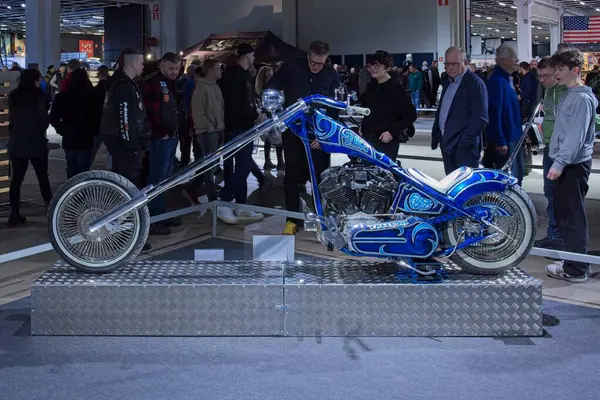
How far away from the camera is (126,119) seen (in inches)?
242

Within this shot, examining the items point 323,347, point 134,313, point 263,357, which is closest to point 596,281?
point 323,347

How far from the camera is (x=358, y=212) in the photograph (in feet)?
14.8

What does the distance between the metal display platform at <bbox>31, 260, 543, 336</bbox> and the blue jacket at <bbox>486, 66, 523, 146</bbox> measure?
289cm

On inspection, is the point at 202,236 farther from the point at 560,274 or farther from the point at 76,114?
the point at 560,274

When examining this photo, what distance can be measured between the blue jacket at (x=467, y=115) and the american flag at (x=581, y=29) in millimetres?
22837

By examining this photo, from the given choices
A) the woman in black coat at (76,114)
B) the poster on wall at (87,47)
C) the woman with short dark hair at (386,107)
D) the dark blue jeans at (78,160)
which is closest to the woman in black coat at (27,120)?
the woman in black coat at (76,114)

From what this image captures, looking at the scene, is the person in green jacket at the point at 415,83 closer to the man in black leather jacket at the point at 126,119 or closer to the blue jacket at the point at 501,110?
the blue jacket at the point at 501,110

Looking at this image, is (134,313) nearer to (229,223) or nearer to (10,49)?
(229,223)

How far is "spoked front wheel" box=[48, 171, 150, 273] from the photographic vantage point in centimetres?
443

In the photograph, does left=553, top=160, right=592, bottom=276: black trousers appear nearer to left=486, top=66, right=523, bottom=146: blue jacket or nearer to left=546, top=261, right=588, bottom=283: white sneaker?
left=546, top=261, right=588, bottom=283: white sneaker

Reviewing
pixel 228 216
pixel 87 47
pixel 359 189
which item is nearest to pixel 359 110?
pixel 359 189

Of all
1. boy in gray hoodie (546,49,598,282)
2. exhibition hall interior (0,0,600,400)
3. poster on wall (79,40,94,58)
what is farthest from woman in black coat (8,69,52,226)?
poster on wall (79,40,94,58)

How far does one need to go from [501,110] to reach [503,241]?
8.67 ft

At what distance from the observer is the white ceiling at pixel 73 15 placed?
34.7 m
